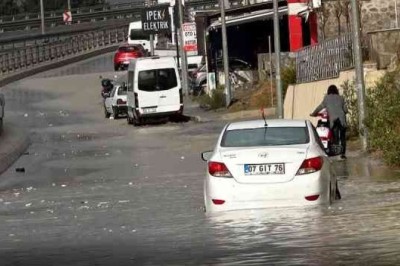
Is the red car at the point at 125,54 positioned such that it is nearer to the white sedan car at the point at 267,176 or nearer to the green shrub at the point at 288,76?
the green shrub at the point at 288,76

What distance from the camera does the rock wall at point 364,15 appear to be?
4703cm

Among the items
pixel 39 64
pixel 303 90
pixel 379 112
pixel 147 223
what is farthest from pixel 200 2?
pixel 147 223

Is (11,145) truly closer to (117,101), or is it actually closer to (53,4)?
(117,101)

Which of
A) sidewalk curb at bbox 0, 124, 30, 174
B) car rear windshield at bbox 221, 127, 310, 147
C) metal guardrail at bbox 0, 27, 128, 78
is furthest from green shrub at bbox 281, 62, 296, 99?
metal guardrail at bbox 0, 27, 128, 78

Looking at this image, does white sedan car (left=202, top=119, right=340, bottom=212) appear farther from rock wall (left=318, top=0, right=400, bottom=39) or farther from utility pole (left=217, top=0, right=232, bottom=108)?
utility pole (left=217, top=0, right=232, bottom=108)

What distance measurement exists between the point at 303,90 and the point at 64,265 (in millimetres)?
25183

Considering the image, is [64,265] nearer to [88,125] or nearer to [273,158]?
[273,158]

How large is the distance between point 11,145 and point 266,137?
2450cm

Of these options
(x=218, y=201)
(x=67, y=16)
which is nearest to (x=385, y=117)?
(x=218, y=201)

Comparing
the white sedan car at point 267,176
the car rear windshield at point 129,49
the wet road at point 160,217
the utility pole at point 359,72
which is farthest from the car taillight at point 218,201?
the car rear windshield at point 129,49

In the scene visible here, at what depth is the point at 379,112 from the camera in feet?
90.2

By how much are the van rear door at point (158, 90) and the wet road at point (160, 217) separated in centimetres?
630

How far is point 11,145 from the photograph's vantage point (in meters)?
41.5

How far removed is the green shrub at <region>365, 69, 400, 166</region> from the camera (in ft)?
83.8
